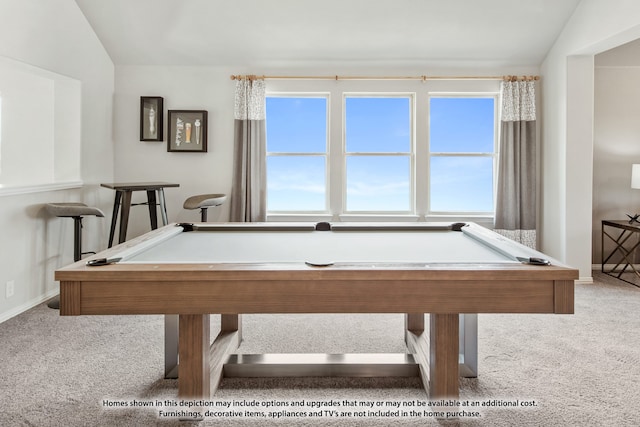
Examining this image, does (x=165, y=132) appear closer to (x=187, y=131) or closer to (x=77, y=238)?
(x=187, y=131)

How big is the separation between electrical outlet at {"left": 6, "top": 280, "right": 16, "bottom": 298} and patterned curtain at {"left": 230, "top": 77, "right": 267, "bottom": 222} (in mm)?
2145

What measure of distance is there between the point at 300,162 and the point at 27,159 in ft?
9.35

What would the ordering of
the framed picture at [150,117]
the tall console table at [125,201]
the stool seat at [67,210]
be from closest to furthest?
the stool seat at [67,210]
the tall console table at [125,201]
the framed picture at [150,117]

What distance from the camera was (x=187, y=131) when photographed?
4883 millimetres

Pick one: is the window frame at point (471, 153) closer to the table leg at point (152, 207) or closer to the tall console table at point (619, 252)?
the tall console table at point (619, 252)

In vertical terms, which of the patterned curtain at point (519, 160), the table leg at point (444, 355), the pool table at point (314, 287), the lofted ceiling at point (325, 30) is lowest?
the table leg at point (444, 355)

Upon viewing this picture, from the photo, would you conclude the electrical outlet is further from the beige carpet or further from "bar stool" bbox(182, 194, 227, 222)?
"bar stool" bbox(182, 194, 227, 222)

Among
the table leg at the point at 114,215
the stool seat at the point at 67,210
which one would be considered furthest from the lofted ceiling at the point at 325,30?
the stool seat at the point at 67,210

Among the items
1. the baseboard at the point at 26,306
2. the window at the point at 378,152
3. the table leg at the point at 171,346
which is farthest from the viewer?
the window at the point at 378,152

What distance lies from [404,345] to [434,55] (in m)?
3.43

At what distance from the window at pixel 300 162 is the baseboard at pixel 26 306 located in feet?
7.84

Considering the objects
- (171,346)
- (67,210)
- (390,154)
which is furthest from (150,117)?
(171,346)

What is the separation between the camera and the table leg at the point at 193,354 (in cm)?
178

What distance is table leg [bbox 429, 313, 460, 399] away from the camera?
1.80m
